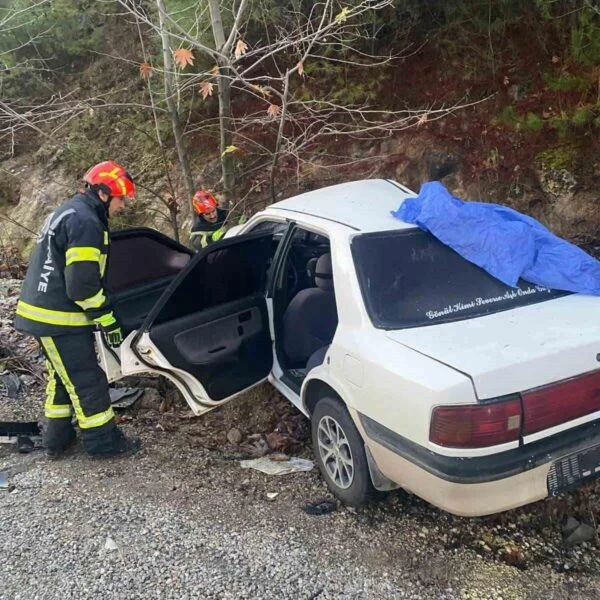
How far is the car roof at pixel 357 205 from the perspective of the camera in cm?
355

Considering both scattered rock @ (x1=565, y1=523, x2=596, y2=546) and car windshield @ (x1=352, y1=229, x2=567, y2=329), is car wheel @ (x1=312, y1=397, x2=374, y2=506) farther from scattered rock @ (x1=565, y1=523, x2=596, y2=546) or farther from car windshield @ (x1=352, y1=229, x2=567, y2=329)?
scattered rock @ (x1=565, y1=523, x2=596, y2=546)

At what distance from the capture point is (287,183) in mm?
8188

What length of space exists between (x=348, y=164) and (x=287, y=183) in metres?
0.88

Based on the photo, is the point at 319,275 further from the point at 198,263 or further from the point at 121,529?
the point at 121,529

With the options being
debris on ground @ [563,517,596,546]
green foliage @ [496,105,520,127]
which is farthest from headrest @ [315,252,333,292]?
green foliage @ [496,105,520,127]

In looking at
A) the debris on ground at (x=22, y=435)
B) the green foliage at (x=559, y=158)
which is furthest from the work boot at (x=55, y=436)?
the green foliage at (x=559, y=158)

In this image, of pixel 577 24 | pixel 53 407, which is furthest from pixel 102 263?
pixel 577 24

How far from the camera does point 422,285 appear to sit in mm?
3252

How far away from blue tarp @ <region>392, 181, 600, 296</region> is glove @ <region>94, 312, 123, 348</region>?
6.10 ft

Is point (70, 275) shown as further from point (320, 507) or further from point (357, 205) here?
point (320, 507)

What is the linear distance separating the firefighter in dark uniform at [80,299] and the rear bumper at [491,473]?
81.2 inches

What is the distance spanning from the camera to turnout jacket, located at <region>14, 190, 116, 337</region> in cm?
374

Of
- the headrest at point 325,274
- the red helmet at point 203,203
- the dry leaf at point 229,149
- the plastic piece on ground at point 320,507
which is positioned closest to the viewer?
the plastic piece on ground at point 320,507

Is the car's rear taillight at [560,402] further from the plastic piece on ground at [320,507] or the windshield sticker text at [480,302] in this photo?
the plastic piece on ground at [320,507]
